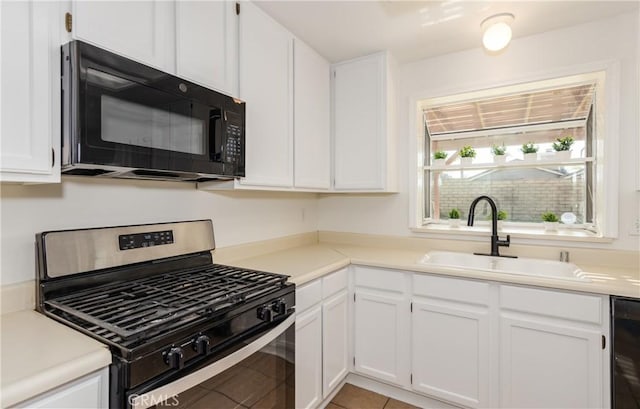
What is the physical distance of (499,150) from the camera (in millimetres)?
2338

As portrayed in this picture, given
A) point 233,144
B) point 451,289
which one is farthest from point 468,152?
point 233,144

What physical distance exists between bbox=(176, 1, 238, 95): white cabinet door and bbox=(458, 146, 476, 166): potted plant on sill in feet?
5.79

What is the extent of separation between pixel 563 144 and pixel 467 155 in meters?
0.59

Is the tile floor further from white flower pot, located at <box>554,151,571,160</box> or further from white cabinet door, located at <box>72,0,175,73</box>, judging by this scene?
white cabinet door, located at <box>72,0,175,73</box>

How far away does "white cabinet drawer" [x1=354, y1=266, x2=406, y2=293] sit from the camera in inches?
77.2

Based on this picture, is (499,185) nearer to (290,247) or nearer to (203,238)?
(290,247)

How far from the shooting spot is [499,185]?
2.37 meters

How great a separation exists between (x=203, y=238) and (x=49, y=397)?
100 centimetres

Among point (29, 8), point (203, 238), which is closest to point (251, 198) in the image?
point (203, 238)

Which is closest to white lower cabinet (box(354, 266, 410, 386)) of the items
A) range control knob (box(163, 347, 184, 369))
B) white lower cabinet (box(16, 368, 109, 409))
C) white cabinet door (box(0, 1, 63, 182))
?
range control knob (box(163, 347, 184, 369))

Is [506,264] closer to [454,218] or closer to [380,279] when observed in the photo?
[454,218]

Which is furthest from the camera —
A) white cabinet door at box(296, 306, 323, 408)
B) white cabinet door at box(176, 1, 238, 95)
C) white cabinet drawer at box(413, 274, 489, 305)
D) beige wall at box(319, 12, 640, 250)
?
beige wall at box(319, 12, 640, 250)

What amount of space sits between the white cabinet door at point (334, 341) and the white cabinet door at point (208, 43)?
134cm

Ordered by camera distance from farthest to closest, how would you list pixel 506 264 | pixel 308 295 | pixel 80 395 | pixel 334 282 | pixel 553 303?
pixel 506 264 → pixel 334 282 → pixel 308 295 → pixel 553 303 → pixel 80 395
